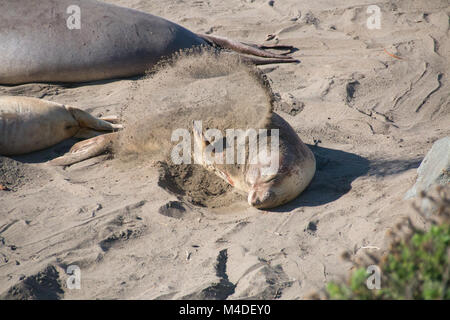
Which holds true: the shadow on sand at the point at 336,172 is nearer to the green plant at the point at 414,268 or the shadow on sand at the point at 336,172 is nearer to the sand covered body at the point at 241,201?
the sand covered body at the point at 241,201

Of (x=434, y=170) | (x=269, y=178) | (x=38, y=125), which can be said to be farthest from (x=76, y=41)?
(x=434, y=170)

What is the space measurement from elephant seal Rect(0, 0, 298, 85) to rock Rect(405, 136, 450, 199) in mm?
3224

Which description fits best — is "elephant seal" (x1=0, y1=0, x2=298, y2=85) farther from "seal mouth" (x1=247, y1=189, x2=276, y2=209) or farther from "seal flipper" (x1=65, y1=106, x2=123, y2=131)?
"seal mouth" (x1=247, y1=189, x2=276, y2=209)

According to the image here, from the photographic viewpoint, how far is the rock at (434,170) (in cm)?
331

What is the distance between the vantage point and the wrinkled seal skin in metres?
5.51

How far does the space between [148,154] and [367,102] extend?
2318 millimetres

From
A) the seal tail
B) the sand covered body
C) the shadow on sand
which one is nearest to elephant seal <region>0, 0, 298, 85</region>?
the sand covered body

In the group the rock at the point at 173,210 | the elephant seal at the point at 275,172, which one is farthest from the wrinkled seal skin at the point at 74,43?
the rock at the point at 173,210

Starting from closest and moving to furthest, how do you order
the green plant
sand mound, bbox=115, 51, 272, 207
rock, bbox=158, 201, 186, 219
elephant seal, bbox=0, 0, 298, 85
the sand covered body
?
1. the green plant
2. the sand covered body
3. rock, bbox=158, 201, 186, 219
4. sand mound, bbox=115, 51, 272, 207
5. elephant seal, bbox=0, 0, 298, 85

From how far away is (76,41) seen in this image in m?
5.63

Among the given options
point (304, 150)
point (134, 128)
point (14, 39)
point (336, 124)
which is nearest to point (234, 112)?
point (304, 150)

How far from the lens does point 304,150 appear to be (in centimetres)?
400

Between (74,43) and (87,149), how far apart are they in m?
1.75

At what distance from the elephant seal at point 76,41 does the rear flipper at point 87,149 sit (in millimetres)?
1422
